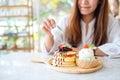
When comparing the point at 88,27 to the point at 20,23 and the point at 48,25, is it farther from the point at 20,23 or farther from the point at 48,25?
the point at 20,23

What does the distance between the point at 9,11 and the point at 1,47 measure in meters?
0.64

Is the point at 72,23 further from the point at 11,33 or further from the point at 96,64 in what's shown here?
the point at 11,33

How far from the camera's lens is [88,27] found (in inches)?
61.1

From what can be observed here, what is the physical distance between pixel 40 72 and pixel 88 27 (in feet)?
2.31

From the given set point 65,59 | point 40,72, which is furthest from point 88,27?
point 40,72

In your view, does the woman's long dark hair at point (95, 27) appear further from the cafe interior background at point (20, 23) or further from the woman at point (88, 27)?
the cafe interior background at point (20, 23)

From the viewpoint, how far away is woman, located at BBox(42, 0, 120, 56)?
149 cm

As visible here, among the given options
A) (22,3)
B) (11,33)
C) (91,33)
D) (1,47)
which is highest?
(22,3)

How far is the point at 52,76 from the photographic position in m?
0.91

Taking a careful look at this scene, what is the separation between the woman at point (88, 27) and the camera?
58.7 inches

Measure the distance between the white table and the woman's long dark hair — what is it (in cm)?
34

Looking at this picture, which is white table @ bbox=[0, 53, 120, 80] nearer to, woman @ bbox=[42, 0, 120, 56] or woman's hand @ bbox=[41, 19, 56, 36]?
woman's hand @ bbox=[41, 19, 56, 36]

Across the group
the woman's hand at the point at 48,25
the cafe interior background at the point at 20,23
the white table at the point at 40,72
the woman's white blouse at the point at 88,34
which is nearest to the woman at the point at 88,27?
the woman's white blouse at the point at 88,34

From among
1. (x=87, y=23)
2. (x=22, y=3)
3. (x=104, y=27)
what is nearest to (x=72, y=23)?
(x=87, y=23)
